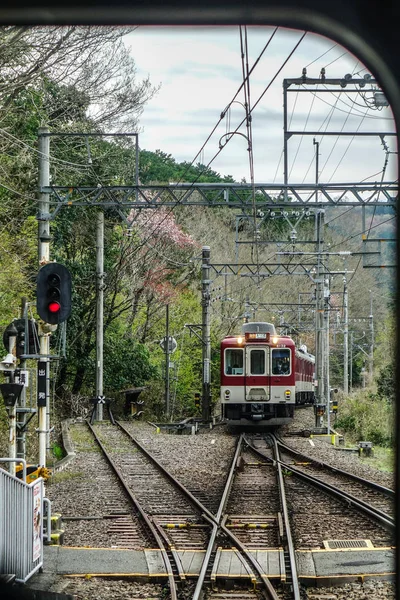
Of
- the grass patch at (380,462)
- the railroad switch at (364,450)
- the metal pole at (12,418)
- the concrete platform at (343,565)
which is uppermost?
the metal pole at (12,418)

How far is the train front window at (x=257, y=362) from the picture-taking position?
2380cm

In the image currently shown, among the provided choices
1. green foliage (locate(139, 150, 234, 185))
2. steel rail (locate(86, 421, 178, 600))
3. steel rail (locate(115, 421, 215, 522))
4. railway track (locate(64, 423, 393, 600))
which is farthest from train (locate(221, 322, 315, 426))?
green foliage (locate(139, 150, 234, 185))

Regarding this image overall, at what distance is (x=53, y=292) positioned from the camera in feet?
30.5

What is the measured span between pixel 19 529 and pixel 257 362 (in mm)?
16850

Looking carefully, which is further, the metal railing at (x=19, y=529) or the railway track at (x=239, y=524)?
the railway track at (x=239, y=524)

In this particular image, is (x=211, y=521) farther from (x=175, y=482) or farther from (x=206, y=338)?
(x=206, y=338)

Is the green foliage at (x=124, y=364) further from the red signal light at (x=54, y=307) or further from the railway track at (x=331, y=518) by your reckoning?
the red signal light at (x=54, y=307)

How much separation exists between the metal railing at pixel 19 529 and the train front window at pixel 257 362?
16210mm

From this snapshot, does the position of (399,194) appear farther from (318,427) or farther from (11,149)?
(318,427)

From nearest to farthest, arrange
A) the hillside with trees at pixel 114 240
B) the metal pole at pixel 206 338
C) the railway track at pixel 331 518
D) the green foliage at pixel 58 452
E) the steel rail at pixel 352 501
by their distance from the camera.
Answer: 1. the railway track at pixel 331 518
2. the steel rail at pixel 352 501
3. the hillside with trees at pixel 114 240
4. the green foliage at pixel 58 452
5. the metal pole at pixel 206 338

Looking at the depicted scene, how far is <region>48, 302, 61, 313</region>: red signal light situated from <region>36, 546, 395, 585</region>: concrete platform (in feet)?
7.56

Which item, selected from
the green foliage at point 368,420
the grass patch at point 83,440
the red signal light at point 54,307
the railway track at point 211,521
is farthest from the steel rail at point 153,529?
the green foliage at point 368,420

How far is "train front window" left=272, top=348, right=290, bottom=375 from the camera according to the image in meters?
23.8

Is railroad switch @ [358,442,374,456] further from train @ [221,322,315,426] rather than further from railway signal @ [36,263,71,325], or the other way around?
railway signal @ [36,263,71,325]
